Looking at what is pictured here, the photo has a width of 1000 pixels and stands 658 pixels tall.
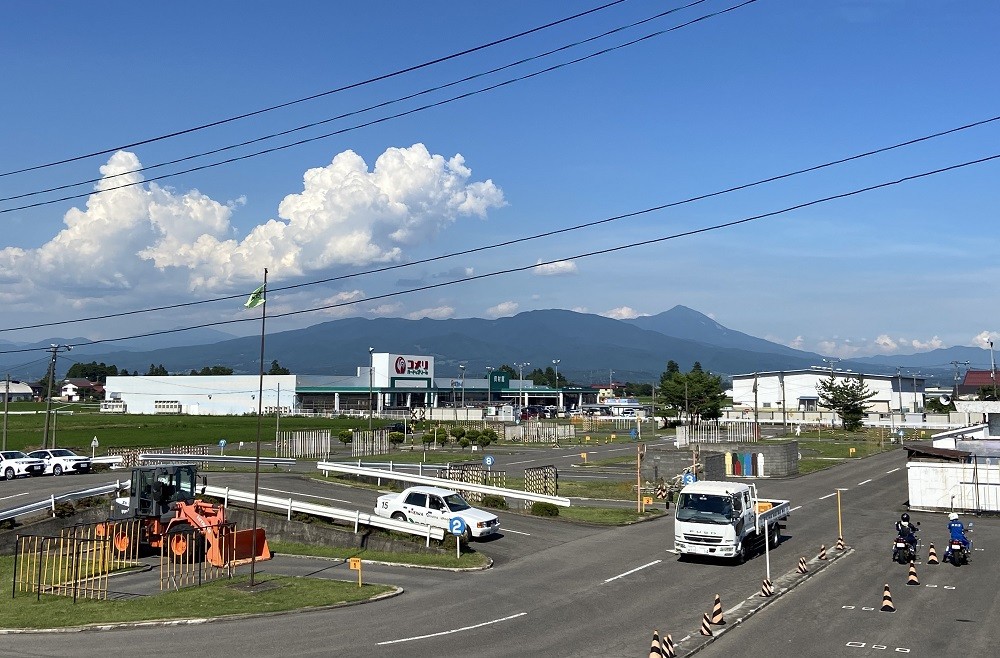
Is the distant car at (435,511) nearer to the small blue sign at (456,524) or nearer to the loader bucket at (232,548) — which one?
the small blue sign at (456,524)

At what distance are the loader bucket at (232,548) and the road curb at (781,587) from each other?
44.4 feet

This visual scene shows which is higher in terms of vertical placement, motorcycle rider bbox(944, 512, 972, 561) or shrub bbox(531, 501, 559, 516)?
motorcycle rider bbox(944, 512, 972, 561)

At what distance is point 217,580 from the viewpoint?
2431cm

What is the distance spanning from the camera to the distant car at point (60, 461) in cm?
5209

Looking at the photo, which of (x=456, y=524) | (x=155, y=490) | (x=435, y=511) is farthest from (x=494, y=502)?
(x=155, y=490)

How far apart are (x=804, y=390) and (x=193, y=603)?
523 ft

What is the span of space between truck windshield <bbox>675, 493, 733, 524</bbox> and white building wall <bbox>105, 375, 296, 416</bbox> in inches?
4679

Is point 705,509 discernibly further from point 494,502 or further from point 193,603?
point 193,603

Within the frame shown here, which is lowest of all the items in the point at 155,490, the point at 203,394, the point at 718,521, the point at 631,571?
the point at 631,571

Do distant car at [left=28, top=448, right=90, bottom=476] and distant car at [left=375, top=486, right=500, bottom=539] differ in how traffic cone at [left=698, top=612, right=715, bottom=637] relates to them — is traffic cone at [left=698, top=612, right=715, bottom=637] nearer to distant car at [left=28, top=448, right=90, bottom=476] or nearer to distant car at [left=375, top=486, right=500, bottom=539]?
distant car at [left=375, top=486, right=500, bottom=539]

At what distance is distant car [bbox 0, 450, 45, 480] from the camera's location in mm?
50656

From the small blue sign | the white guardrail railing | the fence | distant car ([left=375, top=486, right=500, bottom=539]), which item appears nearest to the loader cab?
distant car ([left=375, top=486, right=500, bottom=539])

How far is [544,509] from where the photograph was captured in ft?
119

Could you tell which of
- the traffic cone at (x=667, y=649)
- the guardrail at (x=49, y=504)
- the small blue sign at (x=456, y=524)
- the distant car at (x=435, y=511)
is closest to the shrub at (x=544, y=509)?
the distant car at (x=435, y=511)
